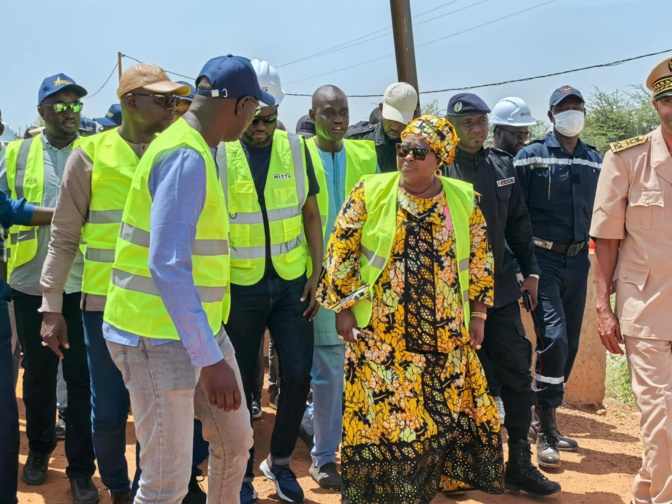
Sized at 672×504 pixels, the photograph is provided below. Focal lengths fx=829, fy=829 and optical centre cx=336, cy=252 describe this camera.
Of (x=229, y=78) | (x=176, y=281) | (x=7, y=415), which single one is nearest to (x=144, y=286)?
(x=176, y=281)

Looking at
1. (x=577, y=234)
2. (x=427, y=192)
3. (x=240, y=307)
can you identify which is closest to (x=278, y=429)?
(x=240, y=307)

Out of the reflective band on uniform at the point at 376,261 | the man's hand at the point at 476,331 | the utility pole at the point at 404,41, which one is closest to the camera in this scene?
the reflective band on uniform at the point at 376,261

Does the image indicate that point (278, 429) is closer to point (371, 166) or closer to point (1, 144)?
point (371, 166)

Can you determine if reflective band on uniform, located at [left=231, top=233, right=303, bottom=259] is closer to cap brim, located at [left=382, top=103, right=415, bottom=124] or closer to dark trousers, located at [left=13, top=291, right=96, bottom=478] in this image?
dark trousers, located at [left=13, top=291, right=96, bottom=478]

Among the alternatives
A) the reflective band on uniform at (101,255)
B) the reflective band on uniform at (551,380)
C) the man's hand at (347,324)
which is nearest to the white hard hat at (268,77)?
the man's hand at (347,324)

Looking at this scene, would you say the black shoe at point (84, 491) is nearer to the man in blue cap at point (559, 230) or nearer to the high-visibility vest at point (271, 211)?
the high-visibility vest at point (271, 211)

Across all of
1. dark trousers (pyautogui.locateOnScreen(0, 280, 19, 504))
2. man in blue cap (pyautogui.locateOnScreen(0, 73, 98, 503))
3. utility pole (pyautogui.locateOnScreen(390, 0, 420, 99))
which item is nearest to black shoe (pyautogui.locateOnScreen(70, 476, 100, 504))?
man in blue cap (pyautogui.locateOnScreen(0, 73, 98, 503))

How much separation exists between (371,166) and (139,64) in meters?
2.01

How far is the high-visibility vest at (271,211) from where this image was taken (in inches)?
185

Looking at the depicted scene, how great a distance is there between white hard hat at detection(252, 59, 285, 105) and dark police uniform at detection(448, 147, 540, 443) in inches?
49.5

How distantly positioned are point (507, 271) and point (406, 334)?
111 centimetres

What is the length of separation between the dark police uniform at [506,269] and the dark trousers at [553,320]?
25.1 inches

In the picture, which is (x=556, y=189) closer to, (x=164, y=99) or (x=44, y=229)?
(x=164, y=99)

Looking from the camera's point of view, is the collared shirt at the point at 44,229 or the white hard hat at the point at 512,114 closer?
the collared shirt at the point at 44,229
